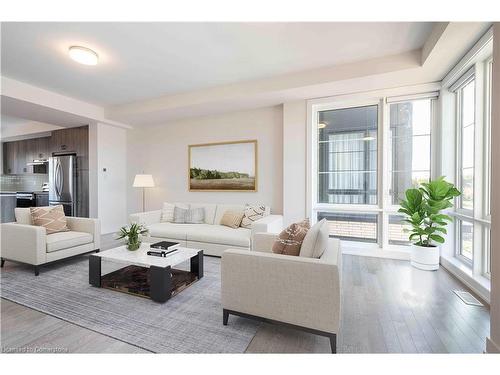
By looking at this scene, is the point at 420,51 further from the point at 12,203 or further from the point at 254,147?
the point at 12,203

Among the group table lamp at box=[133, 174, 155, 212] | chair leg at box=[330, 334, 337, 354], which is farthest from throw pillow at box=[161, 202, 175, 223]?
chair leg at box=[330, 334, 337, 354]

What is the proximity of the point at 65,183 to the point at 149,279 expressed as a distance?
4135mm

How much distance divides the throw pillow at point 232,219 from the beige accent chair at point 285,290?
2061mm

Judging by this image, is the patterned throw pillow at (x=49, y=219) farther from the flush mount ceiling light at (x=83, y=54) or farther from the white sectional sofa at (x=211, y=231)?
the flush mount ceiling light at (x=83, y=54)

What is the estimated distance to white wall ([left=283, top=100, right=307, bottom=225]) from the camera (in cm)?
394

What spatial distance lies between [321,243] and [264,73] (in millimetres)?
2672

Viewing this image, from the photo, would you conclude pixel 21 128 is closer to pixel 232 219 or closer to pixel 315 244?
pixel 232 219

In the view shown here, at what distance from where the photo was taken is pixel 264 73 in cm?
338

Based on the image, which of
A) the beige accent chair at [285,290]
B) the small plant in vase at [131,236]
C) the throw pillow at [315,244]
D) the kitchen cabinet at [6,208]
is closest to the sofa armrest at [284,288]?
the beige accent chair at [285,290]

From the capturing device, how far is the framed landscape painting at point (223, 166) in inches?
175

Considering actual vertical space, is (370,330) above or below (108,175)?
below

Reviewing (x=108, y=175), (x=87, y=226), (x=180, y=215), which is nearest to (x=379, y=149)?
(x=180, y=215)

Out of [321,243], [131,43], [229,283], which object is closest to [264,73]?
[131,43]

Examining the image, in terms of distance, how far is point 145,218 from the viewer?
13.6ft
